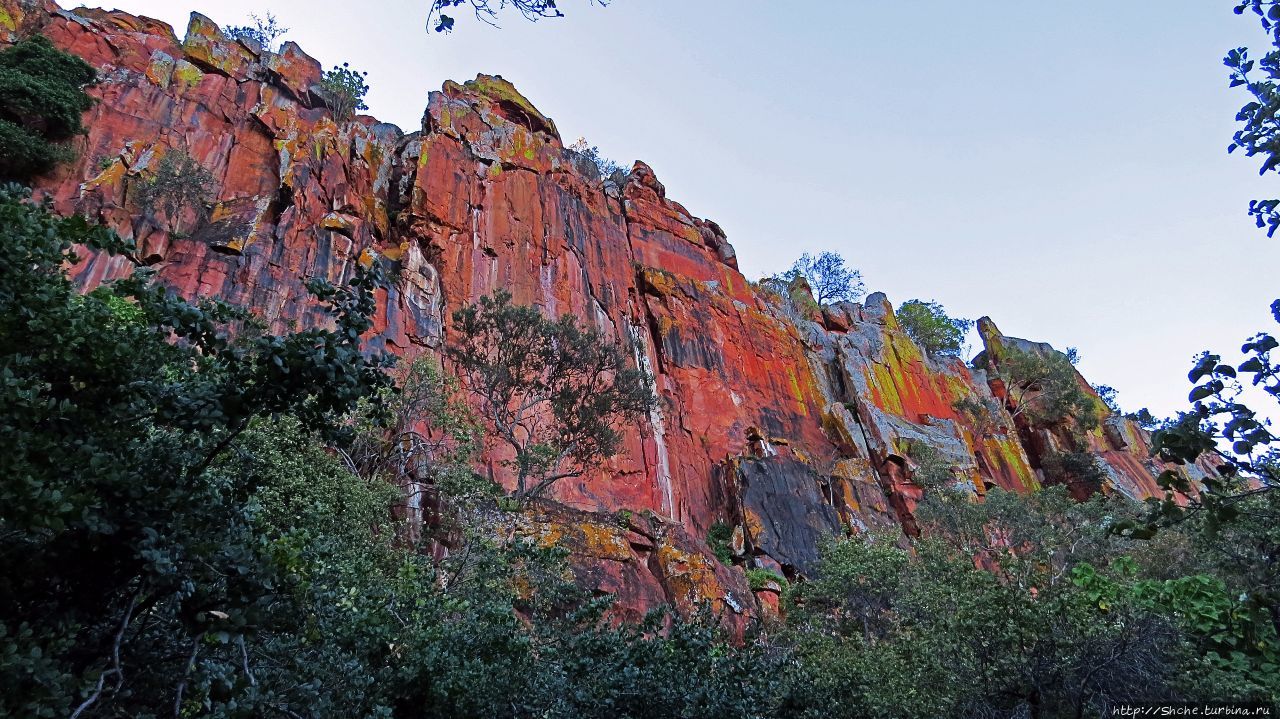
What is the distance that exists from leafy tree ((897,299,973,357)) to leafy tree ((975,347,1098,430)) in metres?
3.41

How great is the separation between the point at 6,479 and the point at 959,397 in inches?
2020

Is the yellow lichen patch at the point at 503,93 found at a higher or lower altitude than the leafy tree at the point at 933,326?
higher

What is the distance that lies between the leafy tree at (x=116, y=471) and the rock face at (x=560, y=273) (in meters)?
14.9

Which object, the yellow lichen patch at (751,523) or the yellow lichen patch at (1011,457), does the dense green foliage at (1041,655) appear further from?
the yellow lichen patch at (1011,457)

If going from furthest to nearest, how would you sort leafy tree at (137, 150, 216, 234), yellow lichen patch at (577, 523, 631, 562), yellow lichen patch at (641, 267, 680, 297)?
1. yellow lichen patch at (641, 267, 680, 297)
2. leafy tree at (137, 150, 216, 234)
3. yellow lichen patch at (577, 523, 631, 562)

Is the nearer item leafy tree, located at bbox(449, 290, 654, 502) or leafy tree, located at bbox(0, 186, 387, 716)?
leafy tree, located at bbox(0, 186, 387, 716)

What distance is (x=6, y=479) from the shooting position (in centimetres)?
367

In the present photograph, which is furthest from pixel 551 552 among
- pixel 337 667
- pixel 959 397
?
pixel 959 397

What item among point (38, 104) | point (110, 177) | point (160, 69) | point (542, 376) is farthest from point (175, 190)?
point (542, 376)

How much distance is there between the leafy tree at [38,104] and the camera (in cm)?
2342

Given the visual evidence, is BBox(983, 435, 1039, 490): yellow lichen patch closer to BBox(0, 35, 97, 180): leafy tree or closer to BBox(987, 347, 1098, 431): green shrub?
BBox(987, 347, 1098, 431): green shrub

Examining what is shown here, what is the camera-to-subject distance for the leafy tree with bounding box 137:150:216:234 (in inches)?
968

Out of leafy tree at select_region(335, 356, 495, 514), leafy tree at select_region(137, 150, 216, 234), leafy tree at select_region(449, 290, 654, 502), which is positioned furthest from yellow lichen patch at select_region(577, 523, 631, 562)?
leafy tree at select_region(137, 150, 216, 234)

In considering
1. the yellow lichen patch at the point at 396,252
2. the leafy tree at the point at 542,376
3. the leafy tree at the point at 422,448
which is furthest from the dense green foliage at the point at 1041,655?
the yellow lichen patch at the point at 396,252
